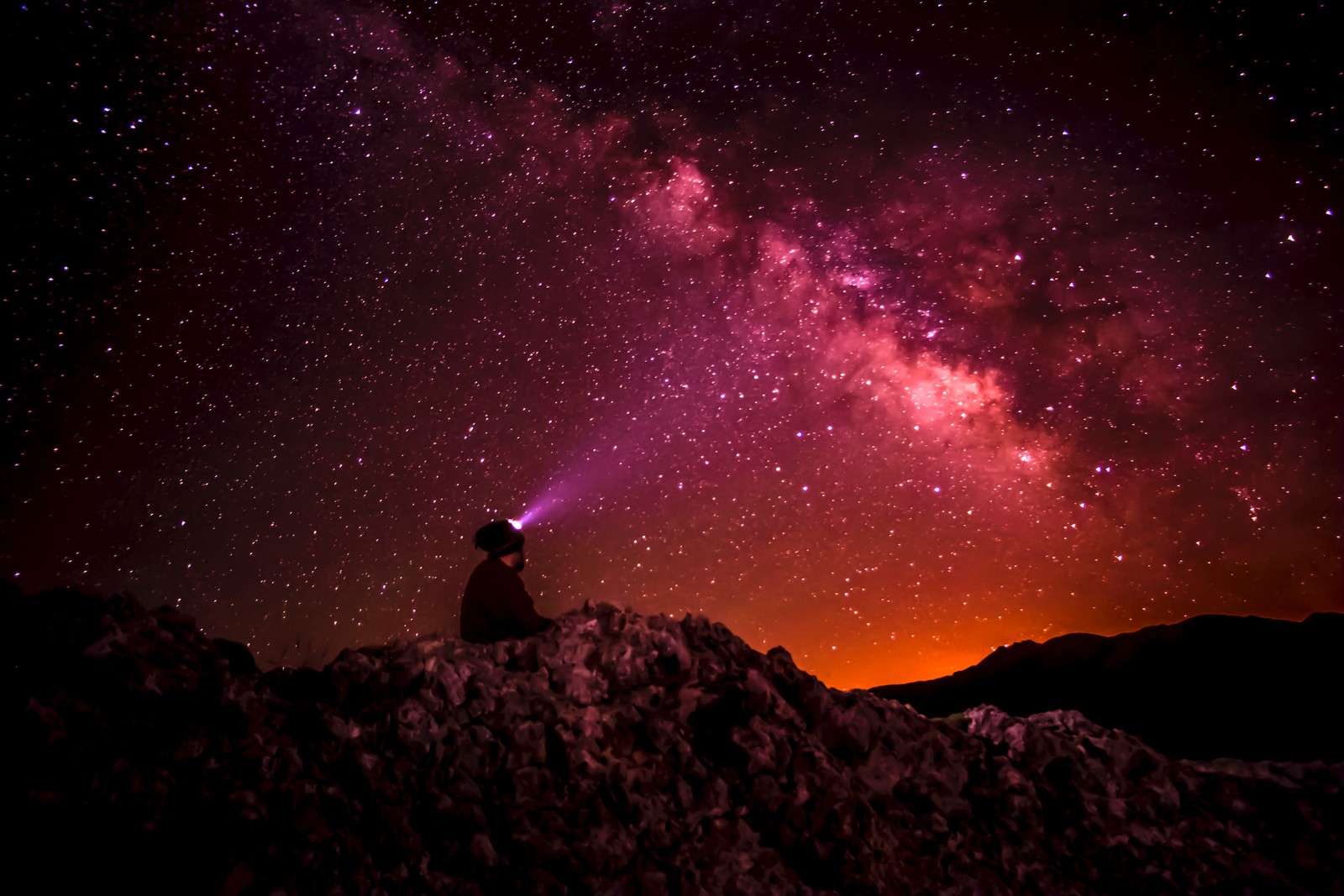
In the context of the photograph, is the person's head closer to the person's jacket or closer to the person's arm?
the person's jacket

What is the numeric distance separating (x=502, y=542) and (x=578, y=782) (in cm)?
189

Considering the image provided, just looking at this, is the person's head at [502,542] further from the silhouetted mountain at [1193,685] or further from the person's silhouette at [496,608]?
the silhouetted mountain at [1193,685]

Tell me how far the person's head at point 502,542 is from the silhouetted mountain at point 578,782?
1.07m

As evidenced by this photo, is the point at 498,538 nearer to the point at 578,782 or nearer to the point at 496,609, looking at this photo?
the point at 496,609

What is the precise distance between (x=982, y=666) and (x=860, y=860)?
15.5 metres

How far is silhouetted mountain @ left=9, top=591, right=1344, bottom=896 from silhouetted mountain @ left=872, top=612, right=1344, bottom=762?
7.58 feet

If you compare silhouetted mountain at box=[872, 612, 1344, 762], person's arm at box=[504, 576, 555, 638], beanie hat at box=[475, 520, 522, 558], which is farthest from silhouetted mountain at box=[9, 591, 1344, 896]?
silhouetted mountain at box=[872, 612, 1344, 762]

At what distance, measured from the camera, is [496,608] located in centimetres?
331

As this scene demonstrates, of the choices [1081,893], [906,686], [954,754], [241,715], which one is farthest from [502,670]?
[906,686]

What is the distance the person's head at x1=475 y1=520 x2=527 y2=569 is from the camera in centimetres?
378

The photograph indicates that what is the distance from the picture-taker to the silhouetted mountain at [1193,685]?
5.85 metres

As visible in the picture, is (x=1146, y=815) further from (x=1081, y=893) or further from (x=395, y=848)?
(x=395, y=848)

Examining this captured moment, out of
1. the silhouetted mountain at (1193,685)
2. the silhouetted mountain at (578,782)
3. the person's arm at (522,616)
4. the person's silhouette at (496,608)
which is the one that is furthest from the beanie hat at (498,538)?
the silhouetted mountain at (1193,685)

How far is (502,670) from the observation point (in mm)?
2486
